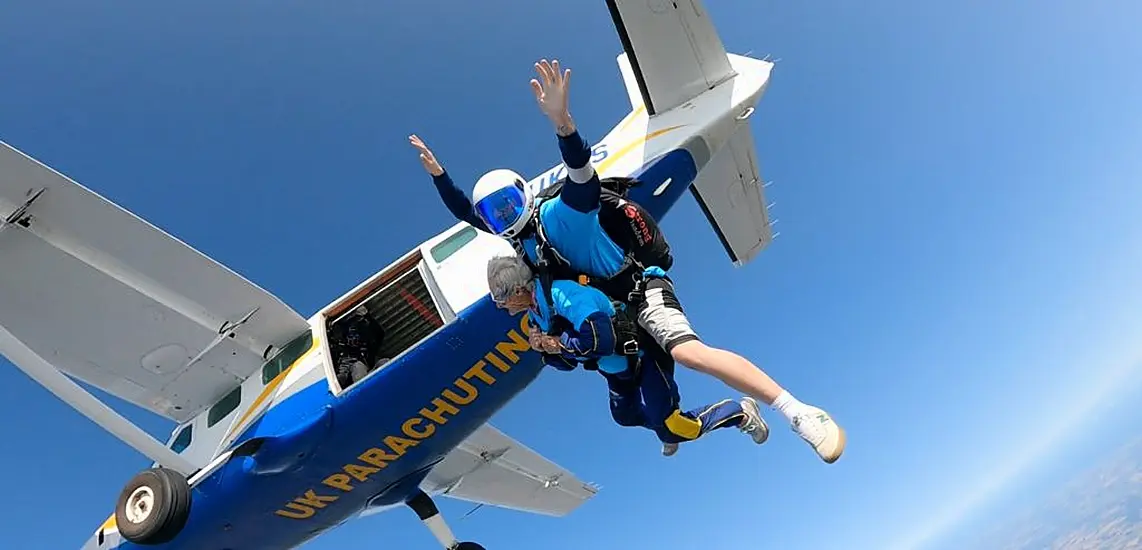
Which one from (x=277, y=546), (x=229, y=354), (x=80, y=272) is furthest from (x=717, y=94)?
(x=277, y=546)

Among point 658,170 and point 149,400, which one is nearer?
point 658,170

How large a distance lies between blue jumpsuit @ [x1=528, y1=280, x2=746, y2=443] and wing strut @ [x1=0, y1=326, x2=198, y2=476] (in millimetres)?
4422

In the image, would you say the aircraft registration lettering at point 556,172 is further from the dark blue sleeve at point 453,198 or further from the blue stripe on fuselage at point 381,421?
Result: the dark blue sleeve at point 453,198

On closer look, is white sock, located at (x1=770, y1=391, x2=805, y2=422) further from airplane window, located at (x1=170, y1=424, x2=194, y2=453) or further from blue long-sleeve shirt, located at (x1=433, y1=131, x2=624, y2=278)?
airplane window, located at (x1=170, y1=424, x2=194, y2=453)

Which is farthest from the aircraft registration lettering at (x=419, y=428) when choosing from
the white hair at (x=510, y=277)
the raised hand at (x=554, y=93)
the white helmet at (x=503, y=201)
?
the raised hand at (x=554, y=93)

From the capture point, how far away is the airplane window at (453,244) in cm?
729

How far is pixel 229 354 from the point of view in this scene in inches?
316

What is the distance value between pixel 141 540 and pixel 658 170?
618cm

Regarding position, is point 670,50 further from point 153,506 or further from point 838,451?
point 153,506

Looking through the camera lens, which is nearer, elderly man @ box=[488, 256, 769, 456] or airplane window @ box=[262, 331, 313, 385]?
elderly man @ box=[488, 256, 769, 456]

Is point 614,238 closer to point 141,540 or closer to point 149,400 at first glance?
point 141,540

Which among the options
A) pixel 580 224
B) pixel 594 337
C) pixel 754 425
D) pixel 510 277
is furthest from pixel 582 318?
pixel 754 425

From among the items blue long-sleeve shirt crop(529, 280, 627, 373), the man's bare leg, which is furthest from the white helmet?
the man's bare leg

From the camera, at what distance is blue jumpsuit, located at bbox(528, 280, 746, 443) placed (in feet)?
11.9
